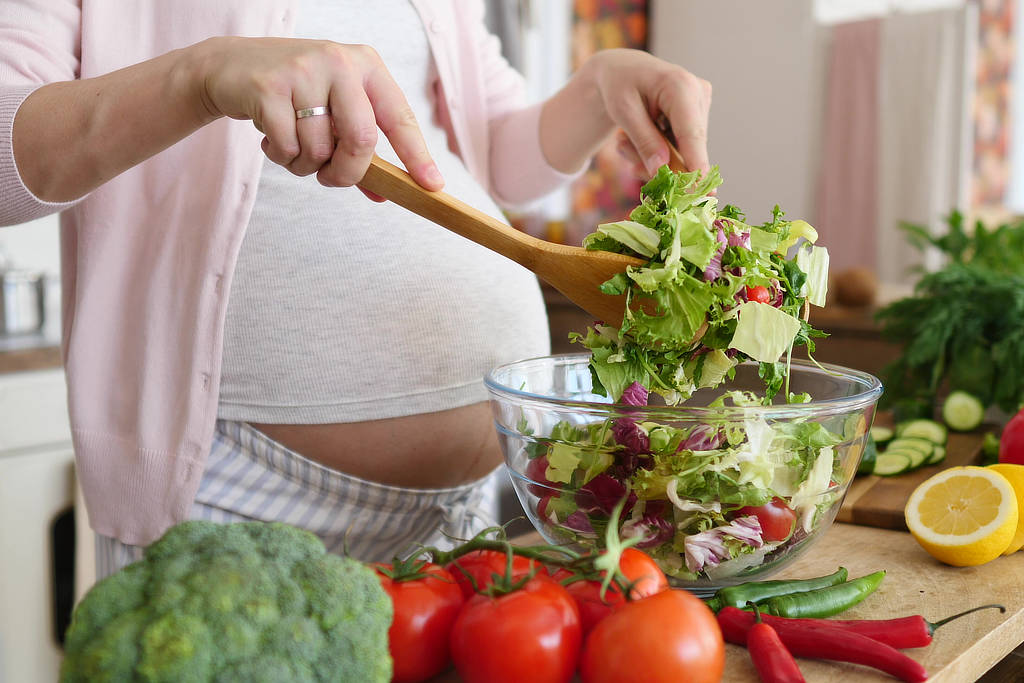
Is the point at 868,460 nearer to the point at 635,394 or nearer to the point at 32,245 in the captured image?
the point at 635,394

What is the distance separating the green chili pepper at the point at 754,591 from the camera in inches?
30.3

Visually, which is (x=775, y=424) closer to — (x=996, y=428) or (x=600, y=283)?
(x=600, y=283)

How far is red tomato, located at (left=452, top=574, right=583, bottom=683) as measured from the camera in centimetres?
58

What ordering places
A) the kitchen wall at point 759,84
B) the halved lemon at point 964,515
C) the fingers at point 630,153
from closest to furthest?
the halved lemon at point 964,515
the fingers at point 630,153
the kitchen wall at point 759,84

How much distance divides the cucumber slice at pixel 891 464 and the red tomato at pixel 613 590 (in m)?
0.72

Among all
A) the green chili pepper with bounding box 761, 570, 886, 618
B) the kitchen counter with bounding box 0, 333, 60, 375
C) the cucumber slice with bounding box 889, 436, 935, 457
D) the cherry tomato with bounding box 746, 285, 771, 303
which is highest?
the cherry tomato with bounding box 746, 285, 771, 303

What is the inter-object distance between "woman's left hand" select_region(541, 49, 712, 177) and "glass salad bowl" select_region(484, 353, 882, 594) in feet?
1.27

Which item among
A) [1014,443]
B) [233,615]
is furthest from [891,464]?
[233,615]

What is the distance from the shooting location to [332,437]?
1.00 meters

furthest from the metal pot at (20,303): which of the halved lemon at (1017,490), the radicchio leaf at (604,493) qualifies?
the halved lemon at (1017,490)

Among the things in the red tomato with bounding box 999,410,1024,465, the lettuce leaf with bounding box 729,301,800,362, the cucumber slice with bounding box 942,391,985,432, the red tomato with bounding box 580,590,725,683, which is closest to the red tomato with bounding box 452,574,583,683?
the red tomato with bounding box 580,590,725,683

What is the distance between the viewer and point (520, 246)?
871 millimetres

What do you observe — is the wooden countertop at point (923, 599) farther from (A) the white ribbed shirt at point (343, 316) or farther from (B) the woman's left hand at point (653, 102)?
(B) the woman's left hand at point (653, 102)

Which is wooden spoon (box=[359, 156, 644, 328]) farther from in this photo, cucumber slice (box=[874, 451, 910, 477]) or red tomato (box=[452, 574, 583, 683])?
cucumber slice (box=[874, 451, 910, 477])
